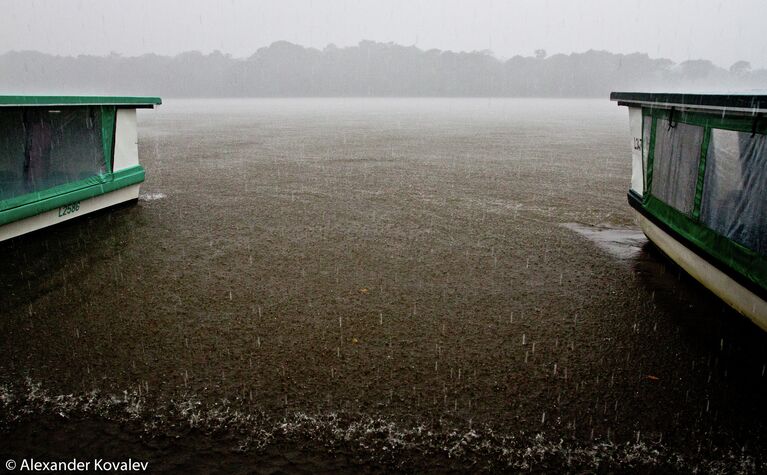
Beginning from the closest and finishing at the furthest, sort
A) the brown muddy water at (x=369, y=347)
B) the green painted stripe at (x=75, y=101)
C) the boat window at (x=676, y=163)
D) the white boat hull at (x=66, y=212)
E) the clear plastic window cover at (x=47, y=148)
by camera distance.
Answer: the brown muddy water at (x=369, y=347) < the boat window at (x=676, y=163) < the green painted stripe at (x=75, y=101) < the white boat hull at (x=66, y=212) < the clear plastic window cover at (x=47, y=148)

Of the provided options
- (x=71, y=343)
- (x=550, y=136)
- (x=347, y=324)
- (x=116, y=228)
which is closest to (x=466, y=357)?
(x=347, y=324)

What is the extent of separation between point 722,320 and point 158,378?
15.7ft

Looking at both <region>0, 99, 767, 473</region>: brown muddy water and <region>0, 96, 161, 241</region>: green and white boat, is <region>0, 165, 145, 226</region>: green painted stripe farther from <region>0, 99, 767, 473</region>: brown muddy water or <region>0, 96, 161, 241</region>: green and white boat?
<region>0, 99, 767, 473</region>: brown muddy water

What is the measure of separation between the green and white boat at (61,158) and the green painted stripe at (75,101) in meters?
0.01

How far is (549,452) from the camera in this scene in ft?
10.1

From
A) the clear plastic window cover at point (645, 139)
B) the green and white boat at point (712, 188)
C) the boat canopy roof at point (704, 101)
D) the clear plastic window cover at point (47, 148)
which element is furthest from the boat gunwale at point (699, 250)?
the clear plastic window cover at point (47, 148)

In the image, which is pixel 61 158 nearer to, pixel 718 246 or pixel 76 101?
pixel 76 101

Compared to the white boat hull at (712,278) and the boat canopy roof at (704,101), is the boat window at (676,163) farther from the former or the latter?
the white boat hull at (712,278)

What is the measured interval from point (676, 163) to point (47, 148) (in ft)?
27.4

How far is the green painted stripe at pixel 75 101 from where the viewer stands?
6.26 metres

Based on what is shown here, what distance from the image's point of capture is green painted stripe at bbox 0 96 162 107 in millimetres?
6260

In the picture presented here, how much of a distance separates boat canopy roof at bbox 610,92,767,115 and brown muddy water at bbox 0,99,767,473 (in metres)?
1.86

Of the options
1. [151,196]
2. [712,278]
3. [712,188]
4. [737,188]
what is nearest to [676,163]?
[712,188]

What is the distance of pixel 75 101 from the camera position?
24.2ft
